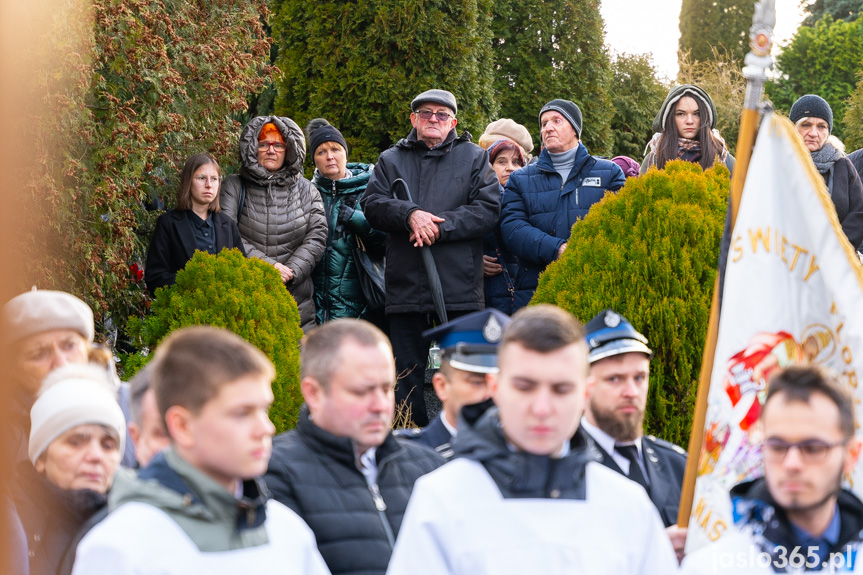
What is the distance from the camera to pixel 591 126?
16953 mm

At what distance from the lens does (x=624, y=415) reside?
3979mm

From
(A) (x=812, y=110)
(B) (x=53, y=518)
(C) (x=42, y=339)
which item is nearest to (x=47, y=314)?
(C) (x=42, y=339)

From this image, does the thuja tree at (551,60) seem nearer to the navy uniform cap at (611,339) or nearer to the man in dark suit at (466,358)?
the navy uniform cap at (611,339)

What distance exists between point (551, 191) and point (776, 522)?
4.46m

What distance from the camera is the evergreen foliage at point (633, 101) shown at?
72.3 feet

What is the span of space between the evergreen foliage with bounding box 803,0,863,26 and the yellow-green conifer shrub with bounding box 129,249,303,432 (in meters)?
32.6

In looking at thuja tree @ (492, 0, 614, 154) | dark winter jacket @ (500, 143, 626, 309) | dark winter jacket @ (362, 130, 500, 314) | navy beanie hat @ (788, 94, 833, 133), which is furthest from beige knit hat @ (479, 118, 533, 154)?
thuja tree @ (492, 0, 614, 154)

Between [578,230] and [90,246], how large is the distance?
3.23 meters

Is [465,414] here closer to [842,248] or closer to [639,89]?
[842,248]

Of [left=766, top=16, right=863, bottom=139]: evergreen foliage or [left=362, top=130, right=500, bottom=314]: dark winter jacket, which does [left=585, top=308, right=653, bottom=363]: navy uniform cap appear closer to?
[left=362, top=130, right=500, bottom=314]: dark winter jacket

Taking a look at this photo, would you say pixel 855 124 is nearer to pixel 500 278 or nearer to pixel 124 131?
pixel 500 278

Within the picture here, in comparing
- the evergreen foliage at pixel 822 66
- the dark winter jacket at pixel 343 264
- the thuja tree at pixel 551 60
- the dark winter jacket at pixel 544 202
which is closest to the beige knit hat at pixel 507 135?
the dark winter jacket at pixel 343 264

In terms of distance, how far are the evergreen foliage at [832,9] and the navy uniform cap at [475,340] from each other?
3426cm

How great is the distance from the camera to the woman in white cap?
3.38 metres
